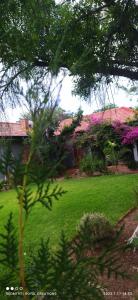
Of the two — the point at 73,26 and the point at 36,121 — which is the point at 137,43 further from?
the point at 36,121

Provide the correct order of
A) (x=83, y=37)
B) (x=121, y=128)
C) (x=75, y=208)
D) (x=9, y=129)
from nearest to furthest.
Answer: (x=9, y=129)
(x=83, y=37)
(x=75, y=208)
(x=121, y=128)

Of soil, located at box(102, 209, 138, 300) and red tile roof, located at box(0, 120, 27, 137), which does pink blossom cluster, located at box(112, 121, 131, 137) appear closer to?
soil, located at box(102, 209, 138, 300)

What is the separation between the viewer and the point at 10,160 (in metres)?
1.09

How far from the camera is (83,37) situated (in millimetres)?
3996

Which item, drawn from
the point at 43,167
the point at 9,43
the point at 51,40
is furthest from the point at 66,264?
the point at 51,40

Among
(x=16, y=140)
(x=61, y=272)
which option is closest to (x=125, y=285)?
(x=16, y=140)

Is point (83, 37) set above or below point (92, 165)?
above

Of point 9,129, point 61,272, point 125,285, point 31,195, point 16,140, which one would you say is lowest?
point 125,285

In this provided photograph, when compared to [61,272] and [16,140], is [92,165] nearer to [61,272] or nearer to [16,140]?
[16,140]

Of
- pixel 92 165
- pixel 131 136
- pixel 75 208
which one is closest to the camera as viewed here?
pixel 75 208

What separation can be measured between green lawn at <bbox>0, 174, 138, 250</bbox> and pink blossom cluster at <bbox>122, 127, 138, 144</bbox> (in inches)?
181

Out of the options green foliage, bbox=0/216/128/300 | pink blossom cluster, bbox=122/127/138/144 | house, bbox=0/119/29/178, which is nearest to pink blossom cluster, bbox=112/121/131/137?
pink blossom cluster, bbox=122/127/138/144

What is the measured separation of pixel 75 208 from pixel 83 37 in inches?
261

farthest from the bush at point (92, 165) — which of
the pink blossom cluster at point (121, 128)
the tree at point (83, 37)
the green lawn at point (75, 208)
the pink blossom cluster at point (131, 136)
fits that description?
the tree at point (83, 37)
